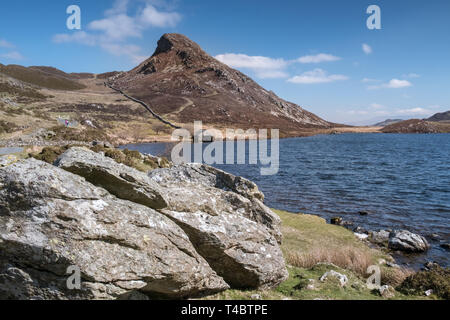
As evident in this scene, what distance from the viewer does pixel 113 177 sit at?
31.3 ft

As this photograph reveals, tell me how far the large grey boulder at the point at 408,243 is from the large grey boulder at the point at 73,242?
19665 mm

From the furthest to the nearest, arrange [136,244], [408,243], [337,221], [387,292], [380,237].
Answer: [337,221]
[380,237]
[408,243]
[387,292]
[136,244]

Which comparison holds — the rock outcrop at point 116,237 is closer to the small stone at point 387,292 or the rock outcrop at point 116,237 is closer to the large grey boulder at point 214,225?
the large grey boulder at point 214,225

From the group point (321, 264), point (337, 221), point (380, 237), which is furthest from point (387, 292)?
point (337, 221)

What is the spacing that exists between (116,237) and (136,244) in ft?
2.25

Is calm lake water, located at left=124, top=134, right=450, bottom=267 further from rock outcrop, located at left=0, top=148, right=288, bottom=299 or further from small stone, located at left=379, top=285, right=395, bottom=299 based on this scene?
rock outcrop, located at left=0, top=148, right=288, bottom=299

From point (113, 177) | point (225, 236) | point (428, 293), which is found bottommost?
point (428, 293)

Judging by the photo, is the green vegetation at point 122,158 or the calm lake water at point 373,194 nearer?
the calm lake water at point 373,194

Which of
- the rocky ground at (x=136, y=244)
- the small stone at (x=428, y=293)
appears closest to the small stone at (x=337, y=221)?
the rocky ground at (x=136, y=244)

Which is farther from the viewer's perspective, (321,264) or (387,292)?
(321,264)

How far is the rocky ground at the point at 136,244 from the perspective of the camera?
756 cm

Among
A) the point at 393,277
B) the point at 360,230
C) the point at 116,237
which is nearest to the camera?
the point at 116,237

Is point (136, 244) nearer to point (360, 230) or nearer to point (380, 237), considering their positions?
point (380, 237)
